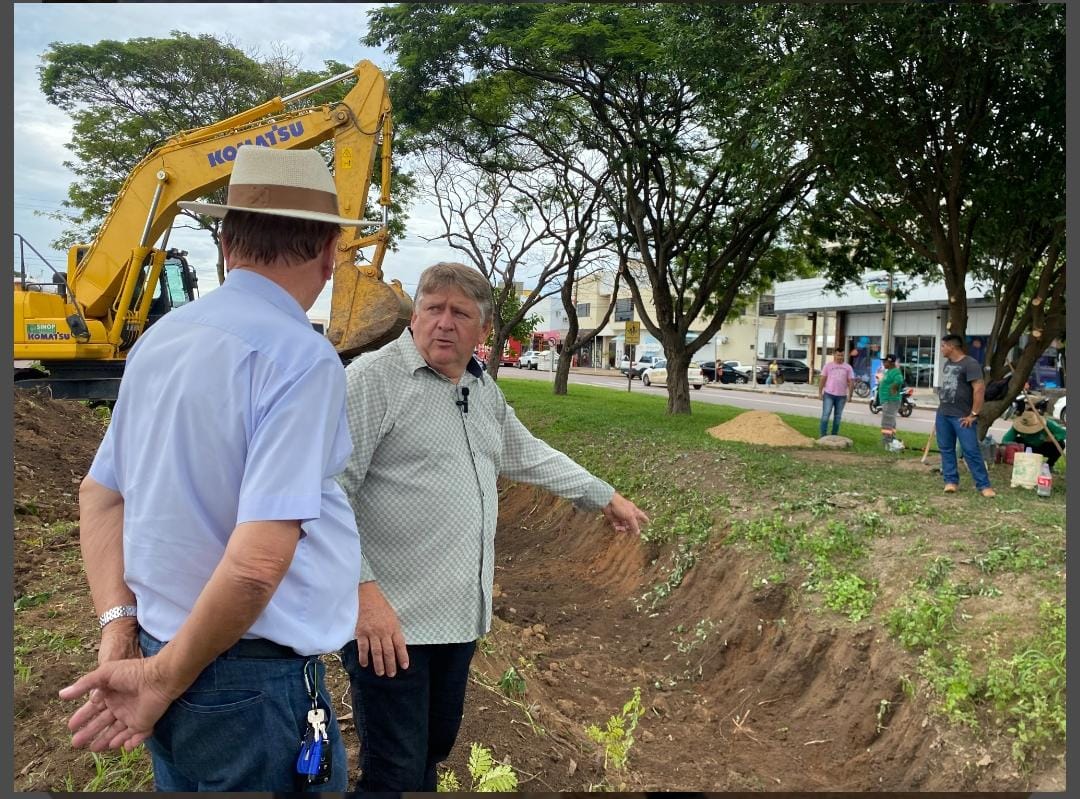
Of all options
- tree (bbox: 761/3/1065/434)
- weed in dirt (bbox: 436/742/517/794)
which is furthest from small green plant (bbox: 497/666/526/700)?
Result: tree (bbox: 761/3/1065/434)

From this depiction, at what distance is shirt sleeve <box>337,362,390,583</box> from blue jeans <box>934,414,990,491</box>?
7.81m

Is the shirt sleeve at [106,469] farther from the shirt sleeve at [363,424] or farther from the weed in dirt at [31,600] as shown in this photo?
the weed in dirt at [31,600]

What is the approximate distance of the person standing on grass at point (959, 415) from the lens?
8.68 metres

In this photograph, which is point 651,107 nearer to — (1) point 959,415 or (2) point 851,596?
(1) point 959,415

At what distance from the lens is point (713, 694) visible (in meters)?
5.85

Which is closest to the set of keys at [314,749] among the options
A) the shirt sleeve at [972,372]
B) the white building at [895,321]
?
the shirt sleeve at [972,372]

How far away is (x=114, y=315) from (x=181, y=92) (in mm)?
9046

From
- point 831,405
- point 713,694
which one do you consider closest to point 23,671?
point 713,694

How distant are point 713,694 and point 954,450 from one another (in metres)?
4.59

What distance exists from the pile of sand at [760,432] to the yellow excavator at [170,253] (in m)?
5.93

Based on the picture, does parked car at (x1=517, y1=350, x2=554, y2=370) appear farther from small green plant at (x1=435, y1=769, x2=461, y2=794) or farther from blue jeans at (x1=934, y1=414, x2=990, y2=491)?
small green plant at (x1=435, y1=769, x2=461, y2=794)

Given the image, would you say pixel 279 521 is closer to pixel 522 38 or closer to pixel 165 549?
pixel 165 549

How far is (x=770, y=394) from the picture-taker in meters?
34.1

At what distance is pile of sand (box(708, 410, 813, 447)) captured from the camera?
42.5ft
